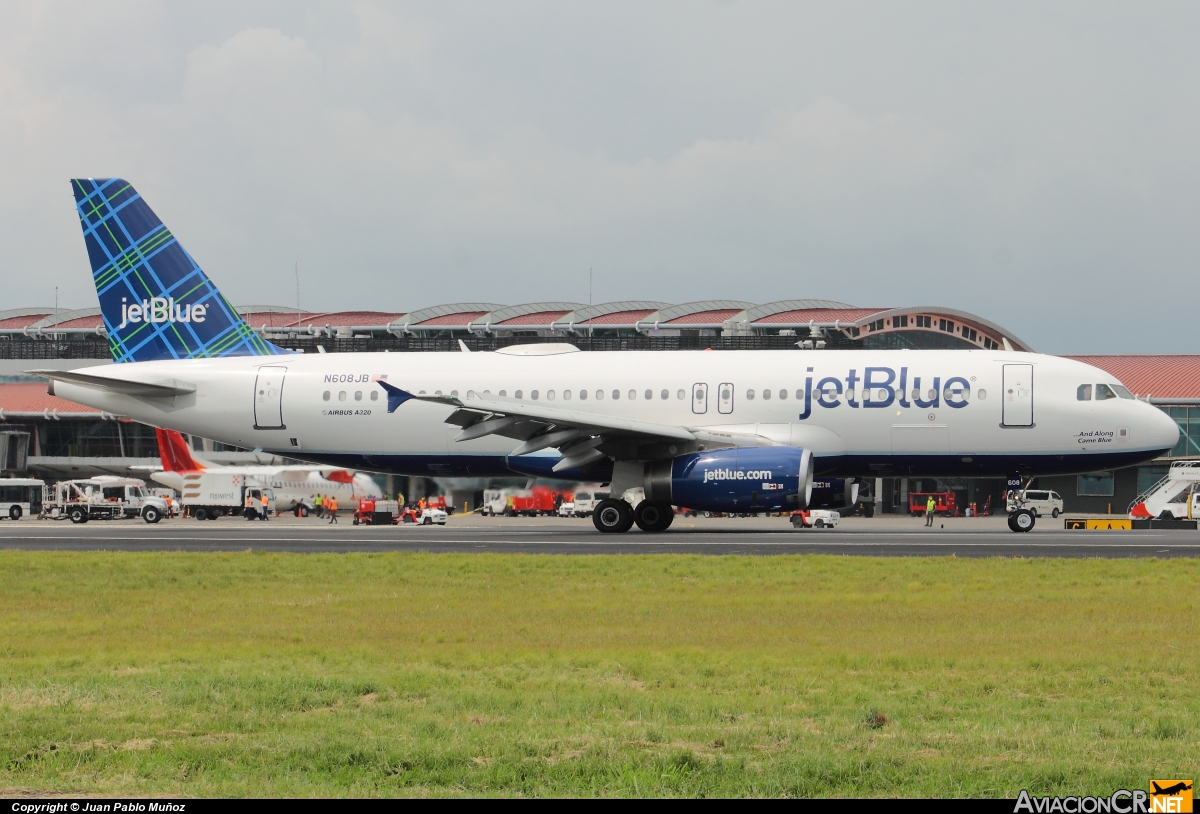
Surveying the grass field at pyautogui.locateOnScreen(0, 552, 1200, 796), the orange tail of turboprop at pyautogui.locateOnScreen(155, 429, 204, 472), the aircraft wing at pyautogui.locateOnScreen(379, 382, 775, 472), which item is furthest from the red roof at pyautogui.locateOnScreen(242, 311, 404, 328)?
the grass field at pyautogui.locateOnScreen(0, 552, 1200, 796)

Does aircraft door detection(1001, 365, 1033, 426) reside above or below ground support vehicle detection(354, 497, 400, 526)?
above

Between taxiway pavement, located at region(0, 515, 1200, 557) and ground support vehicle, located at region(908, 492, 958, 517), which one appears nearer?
taxiway pavement, located at region(0, 515, 1200, 557)

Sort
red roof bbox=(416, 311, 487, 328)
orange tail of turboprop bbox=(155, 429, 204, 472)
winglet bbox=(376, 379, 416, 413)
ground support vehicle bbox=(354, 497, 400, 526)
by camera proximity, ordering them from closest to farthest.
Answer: winglet bbox=(376, 379, 416, 413) < ground support vehicle bbox=(354, 497, 400, 526) < orange tail of turboprop bbox=(155, 429, 204, 472) < red roof bbox=(416, 311, 487, 328)

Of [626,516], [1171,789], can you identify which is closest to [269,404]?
[626,516]

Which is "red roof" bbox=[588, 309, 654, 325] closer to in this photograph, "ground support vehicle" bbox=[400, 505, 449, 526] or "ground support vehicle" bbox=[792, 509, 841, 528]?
"ground support vehicle" bbox=[400, 505, 449, 526]

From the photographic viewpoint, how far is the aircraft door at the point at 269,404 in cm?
3391

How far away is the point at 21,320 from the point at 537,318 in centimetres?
4491

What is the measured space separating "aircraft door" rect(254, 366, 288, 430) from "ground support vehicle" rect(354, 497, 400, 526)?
14.8 metres

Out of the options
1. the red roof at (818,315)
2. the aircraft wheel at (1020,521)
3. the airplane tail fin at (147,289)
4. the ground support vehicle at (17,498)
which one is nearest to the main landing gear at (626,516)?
the aircraft wheel at (1020,521)

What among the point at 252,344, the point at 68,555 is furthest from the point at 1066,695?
the point at 252,344

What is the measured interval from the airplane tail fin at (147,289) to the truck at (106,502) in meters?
25.6

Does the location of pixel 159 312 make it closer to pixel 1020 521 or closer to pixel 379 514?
pixel 379 514

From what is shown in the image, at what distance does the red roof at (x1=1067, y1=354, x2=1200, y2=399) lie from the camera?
6881cm

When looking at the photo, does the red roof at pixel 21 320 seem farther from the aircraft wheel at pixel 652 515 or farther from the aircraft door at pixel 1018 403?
the aircraft door at pixel 1018 403
